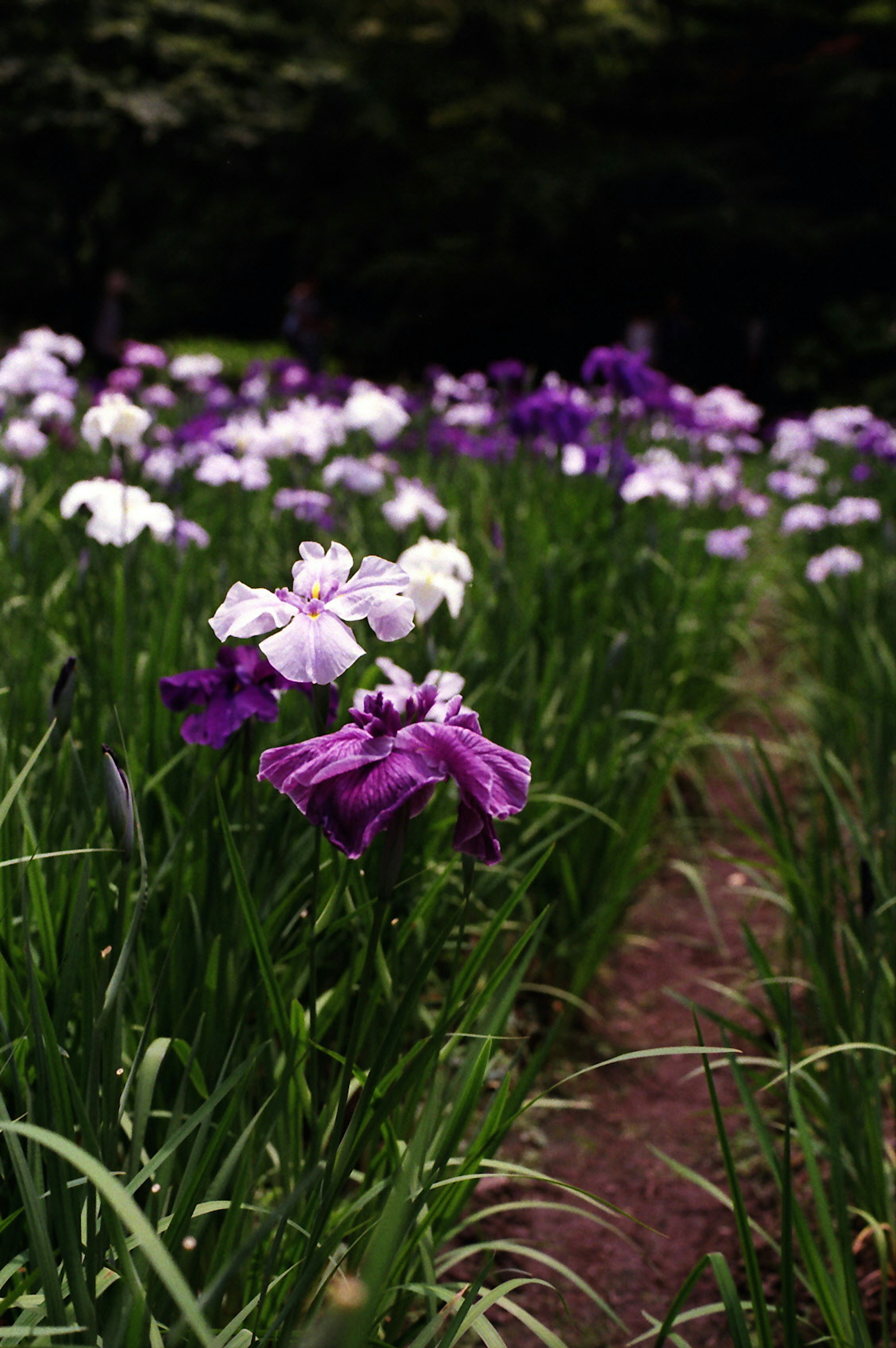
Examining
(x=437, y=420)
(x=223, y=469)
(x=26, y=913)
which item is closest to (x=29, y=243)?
(x=437, y=420)

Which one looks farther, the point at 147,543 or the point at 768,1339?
the point at 147,543

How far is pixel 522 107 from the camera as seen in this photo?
1316 cm

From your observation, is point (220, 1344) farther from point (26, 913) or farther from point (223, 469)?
point (223, 469)

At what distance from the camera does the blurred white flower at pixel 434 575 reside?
1.46 meters

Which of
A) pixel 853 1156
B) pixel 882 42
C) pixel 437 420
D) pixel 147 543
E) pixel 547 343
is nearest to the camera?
pixel 853 1156

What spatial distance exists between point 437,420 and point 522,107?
34.3 ft

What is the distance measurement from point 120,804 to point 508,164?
1446cm

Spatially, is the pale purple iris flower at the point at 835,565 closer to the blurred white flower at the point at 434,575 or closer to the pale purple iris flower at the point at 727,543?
the pale purple iris flower at the point at 727,543

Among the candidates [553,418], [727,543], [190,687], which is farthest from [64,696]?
[727,543]

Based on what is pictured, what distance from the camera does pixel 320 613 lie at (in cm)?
90

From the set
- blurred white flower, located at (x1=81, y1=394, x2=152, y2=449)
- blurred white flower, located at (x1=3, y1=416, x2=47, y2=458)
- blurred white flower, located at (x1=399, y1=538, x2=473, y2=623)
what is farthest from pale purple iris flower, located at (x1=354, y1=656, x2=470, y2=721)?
blurred white flower, located at (x1=3, y1=416, x2=47, y2=458)

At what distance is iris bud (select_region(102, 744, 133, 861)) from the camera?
91cm

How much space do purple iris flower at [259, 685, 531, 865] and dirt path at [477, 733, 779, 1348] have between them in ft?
1.97

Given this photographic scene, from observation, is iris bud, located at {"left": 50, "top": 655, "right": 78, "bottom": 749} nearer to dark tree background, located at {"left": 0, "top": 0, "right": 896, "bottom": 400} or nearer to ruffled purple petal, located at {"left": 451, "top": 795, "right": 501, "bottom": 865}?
ruffled purple petal, located at {"left": 451, "top": 795, "right": 501, "bottom": 865}
